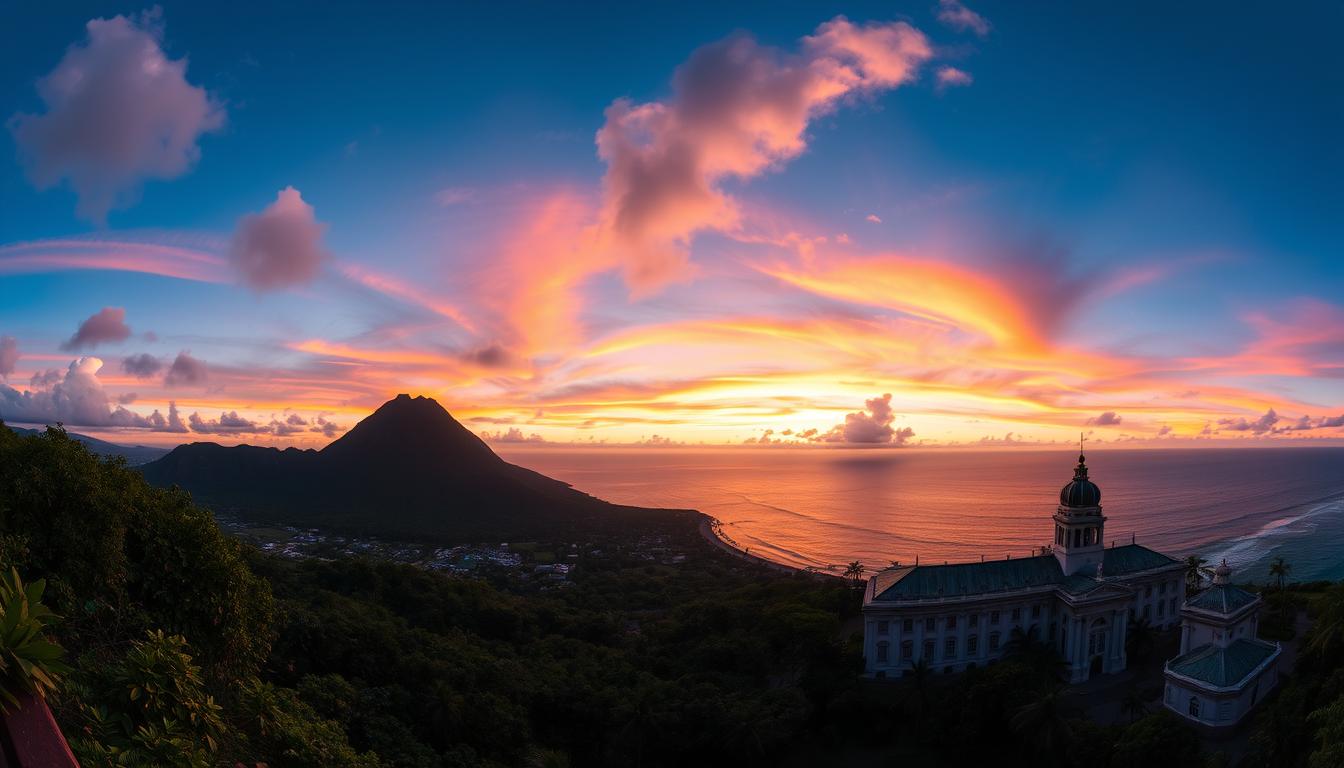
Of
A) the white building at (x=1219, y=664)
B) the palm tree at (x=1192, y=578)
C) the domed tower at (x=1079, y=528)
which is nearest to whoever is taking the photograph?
the white building at (x=1219, y=664)

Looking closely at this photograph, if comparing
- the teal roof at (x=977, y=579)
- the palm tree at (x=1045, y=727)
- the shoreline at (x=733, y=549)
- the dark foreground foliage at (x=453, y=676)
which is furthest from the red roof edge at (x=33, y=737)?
the shoreline at (x=733, y=549)

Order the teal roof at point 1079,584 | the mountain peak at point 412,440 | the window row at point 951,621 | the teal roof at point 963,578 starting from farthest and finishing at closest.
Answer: the mountain peak at point 412,440 < the teal roof at point 1079,584 < the teal roof at point 963,578 < the window row at point 951,621

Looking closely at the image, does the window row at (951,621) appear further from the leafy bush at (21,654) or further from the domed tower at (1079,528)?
the leafy bush at (21,654)

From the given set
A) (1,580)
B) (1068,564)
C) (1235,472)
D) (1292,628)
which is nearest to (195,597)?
(1,580)

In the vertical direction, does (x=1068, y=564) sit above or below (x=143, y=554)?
below

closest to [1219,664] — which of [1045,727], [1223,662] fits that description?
[1223,662]

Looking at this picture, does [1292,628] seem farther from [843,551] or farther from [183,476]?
[183,476]

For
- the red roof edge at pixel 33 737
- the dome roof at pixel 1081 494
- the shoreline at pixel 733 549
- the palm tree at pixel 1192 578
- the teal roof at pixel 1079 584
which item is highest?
the red roof edge at pixel 33 737

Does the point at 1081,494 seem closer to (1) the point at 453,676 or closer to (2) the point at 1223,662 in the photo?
(2) the point at 1223,662
